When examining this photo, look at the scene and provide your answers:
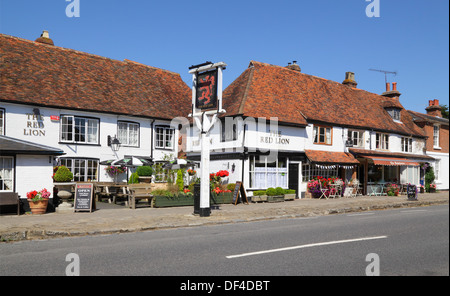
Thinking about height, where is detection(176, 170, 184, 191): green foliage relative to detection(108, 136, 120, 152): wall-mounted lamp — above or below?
below

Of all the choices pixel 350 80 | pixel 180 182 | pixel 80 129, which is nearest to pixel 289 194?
pixel 180 182

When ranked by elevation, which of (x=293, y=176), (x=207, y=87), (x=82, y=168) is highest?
(x=207, y=87)

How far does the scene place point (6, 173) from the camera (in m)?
15.6

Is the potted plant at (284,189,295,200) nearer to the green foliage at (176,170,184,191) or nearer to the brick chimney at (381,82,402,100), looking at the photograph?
the green foliage at (176,170,184,191)

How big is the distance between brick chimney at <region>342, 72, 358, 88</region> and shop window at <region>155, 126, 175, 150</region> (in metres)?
16.0

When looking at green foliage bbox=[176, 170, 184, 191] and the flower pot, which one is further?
green foliage bbox=[176, 170, 184, 191]

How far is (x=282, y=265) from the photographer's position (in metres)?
6.57

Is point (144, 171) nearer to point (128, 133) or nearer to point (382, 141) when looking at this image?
point (128, 133)

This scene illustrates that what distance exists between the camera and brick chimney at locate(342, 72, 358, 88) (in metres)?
33.1

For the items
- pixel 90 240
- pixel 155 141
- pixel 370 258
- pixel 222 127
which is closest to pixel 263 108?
pixel 222 127

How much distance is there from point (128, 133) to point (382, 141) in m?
18.8

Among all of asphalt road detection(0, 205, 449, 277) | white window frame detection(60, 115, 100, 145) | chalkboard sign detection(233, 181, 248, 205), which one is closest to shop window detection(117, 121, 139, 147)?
white window frame detection(60, 115, 100, 145)

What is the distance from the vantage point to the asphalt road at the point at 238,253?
20.6 feet
